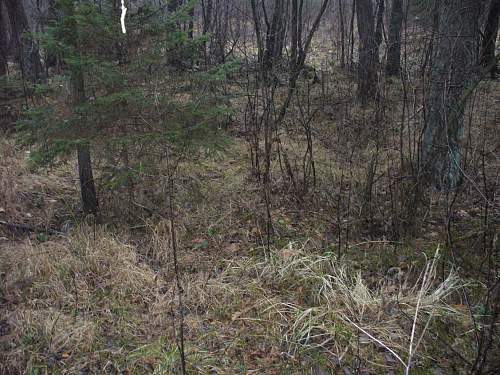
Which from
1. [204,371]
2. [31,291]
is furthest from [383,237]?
[31,291]

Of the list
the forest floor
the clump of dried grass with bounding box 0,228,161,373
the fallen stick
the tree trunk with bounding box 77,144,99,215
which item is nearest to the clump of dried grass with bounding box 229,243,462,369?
the forest floor

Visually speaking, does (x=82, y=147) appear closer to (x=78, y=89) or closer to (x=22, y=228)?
(x=78, y=89)

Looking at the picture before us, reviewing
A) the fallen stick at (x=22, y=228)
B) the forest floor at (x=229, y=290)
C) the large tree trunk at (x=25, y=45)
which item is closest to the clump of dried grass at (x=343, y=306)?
the forest floor at (x=229, y=290)

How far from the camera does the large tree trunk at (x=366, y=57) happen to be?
8.78m

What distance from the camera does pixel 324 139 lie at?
7.82 m

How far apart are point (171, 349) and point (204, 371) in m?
0.31

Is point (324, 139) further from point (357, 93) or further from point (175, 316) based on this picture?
point (175, 316)

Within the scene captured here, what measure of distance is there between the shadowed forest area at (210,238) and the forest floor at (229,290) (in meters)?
0.02

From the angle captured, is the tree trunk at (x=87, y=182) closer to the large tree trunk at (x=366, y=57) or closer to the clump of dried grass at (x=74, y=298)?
the clump of dried grass at (x=74, y=298)

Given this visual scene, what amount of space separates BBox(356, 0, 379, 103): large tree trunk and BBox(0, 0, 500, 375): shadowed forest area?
126 inches

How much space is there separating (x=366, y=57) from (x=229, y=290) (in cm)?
701

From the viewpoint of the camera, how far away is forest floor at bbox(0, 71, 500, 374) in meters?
3.04

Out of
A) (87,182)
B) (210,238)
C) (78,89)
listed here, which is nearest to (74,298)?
(210,238)

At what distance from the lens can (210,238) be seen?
475 cm
